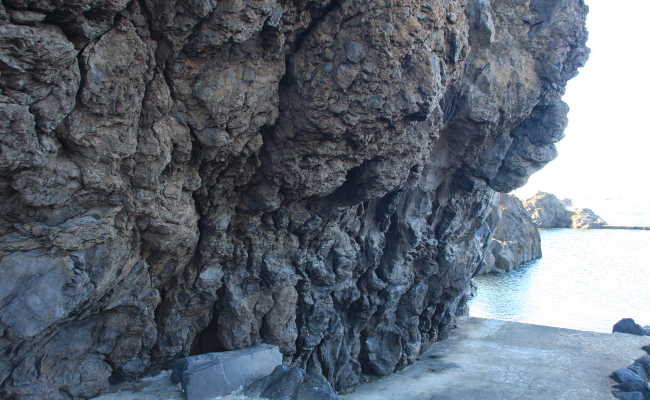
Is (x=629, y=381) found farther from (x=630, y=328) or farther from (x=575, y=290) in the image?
(x=575, y=290)

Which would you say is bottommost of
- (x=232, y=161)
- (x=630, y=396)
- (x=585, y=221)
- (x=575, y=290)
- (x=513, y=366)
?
(x=630, y=396)

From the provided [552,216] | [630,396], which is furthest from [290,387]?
[552,216]

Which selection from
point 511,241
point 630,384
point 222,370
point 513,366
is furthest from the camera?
point 511,241

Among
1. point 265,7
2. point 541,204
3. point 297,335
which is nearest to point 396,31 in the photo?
point 265,7

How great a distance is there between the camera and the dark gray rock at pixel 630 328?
88.7 ft

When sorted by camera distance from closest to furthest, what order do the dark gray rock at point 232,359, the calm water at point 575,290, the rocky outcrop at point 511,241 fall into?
the dark gray rock at point 232,359, the calm water at point 575,290, the rocky outcrop at point 511,241

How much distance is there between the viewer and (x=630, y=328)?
27.3 meters

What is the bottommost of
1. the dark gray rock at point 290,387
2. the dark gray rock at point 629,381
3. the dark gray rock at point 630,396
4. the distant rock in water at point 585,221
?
the dark gray rock at point 630,396

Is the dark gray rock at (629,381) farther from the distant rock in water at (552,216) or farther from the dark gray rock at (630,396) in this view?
the distant rock in water at (552,216)

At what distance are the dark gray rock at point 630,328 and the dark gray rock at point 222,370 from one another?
21111 millimetres

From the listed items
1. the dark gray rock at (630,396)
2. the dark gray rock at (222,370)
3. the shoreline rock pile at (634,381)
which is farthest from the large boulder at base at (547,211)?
the dark gray rock at (222,370)

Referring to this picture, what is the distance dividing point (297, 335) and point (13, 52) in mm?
11484

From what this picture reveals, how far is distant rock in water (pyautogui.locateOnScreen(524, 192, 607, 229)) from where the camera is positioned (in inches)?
3041

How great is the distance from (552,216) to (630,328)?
2126 inches
